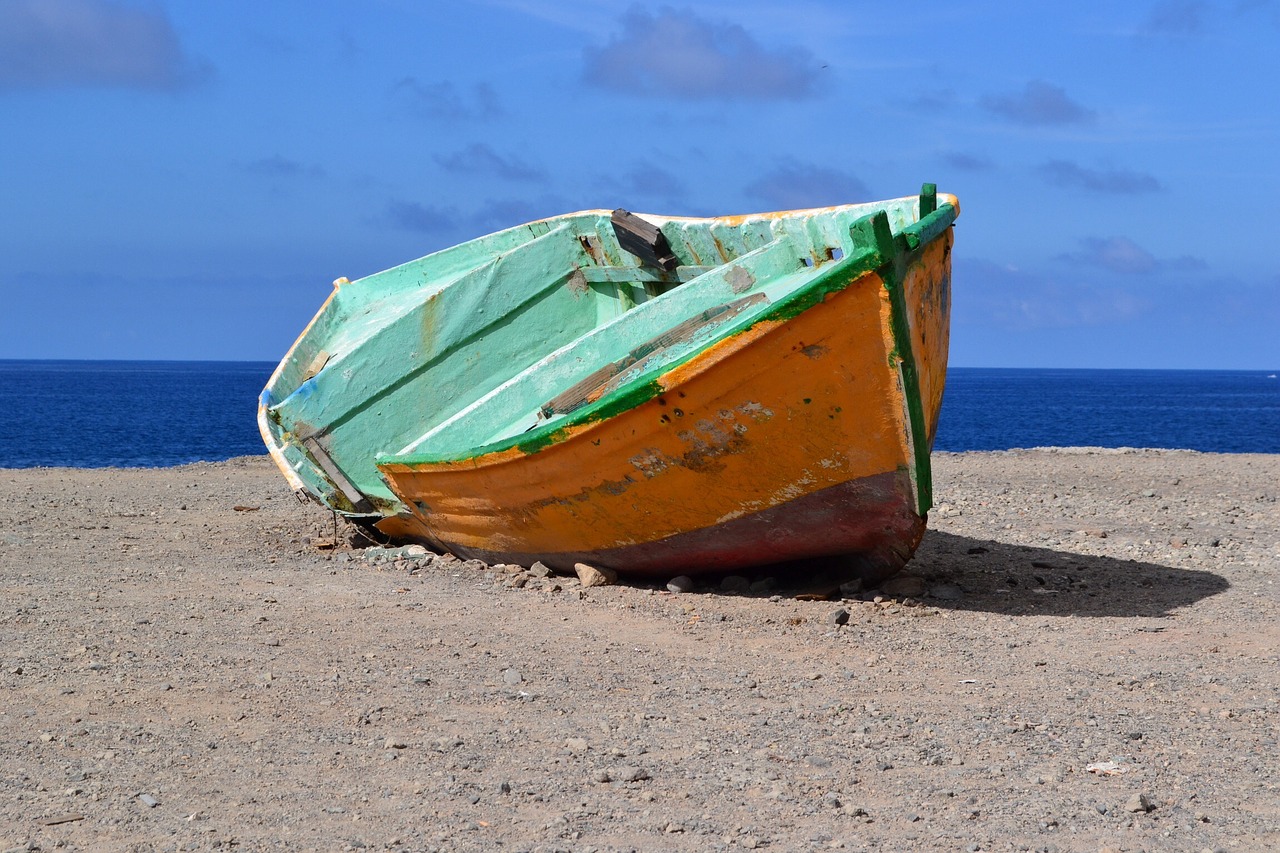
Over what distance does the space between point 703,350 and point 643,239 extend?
2.74 m

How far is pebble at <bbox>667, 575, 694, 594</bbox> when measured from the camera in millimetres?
6250

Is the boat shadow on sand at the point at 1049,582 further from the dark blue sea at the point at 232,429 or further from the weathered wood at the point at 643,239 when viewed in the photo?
the dark blue sea at the point at 232,429


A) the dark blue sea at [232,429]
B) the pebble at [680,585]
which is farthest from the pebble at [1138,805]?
the dark blue sea at [232,429]

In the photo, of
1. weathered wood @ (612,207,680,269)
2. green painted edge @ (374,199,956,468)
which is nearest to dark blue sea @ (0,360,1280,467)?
weathered wood @ (612,207,680,269)

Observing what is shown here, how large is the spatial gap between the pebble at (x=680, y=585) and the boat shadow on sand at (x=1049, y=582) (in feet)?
3.66

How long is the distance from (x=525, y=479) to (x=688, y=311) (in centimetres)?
136

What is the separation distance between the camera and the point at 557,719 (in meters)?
4.14

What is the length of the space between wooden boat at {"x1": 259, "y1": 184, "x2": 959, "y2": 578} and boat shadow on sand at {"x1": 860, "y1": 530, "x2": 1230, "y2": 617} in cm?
A: 57

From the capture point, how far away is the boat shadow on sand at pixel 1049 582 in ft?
20.1

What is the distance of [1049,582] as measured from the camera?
6.73 m

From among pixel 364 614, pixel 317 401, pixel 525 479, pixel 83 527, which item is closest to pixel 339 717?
pixel 364 614

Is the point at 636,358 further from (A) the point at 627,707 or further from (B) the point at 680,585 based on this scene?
(A) the point at 627,707

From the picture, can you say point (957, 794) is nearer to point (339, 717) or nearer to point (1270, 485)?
point (339, 717)

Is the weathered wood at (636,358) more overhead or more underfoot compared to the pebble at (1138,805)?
more overhead
